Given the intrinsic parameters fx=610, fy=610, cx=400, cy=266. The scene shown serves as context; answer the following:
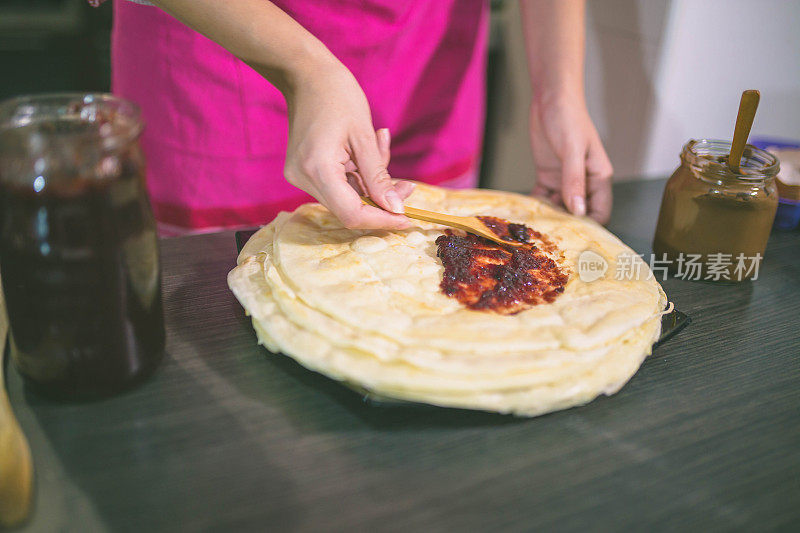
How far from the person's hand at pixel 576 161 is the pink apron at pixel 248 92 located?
0.35 meters

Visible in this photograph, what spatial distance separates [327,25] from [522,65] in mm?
1776

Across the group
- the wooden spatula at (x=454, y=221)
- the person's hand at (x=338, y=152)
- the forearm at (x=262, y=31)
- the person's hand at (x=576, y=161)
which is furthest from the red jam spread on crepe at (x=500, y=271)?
the forearm at (x=262, y=31)

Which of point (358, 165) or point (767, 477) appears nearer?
point (767, 477)

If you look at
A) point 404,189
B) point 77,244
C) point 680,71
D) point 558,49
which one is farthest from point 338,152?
point 680,71

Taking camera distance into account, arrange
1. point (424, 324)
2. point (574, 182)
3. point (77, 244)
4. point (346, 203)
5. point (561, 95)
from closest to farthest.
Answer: point (77, 244), point (424, 324), point (346, 203), point (574, 182), point (561, 95)

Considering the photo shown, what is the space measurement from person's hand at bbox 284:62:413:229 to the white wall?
1616 millimetres

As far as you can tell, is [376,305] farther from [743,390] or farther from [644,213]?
[644,213]

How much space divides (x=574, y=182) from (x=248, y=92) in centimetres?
80

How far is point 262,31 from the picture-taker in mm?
1071

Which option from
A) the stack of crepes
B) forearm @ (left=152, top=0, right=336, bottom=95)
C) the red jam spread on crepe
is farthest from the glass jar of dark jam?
the red jam spread on crepe

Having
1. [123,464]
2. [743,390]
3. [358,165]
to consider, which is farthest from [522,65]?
[123,464]

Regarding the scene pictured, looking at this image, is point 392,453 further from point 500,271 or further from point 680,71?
point 680,71

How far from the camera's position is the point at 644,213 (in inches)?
62.5

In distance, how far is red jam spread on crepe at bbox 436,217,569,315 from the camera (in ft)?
3.20
